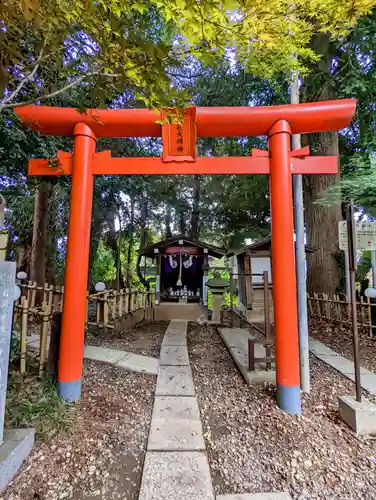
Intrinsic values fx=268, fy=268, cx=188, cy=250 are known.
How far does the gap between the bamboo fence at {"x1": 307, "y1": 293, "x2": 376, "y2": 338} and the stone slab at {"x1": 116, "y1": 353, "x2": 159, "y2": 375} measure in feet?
15.5

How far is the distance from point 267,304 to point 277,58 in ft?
11.6

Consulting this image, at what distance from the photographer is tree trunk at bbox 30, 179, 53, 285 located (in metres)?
7.12

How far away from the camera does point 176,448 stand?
229 centimetres

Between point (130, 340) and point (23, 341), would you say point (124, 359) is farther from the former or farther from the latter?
point (23, 341)

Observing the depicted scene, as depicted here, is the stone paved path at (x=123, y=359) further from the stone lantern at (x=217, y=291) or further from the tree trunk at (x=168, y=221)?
the tree trunk at (x=168, y=221)

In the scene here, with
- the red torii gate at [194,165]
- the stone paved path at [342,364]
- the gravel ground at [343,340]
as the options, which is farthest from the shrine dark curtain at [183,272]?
the red torii gate at [194,165]

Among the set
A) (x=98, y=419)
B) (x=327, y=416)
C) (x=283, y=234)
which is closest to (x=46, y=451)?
(x=98, y=419)

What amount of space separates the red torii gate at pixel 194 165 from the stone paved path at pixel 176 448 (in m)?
1.01

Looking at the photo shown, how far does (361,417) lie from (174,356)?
2.81 m

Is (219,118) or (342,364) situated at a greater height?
(219,118)

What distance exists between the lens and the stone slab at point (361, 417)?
2537 millimetres

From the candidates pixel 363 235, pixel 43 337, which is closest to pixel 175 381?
pixel 43 337

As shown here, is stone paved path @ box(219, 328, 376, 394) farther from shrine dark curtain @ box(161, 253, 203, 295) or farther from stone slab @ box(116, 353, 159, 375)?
shrine dark curtain @ box(161, 253, 203, 295)

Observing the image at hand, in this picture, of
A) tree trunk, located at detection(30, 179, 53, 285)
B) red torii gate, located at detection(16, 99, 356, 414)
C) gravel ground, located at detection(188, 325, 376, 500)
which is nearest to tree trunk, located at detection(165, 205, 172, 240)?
tree trunk, located at detection(30, 179, 53, 285)
